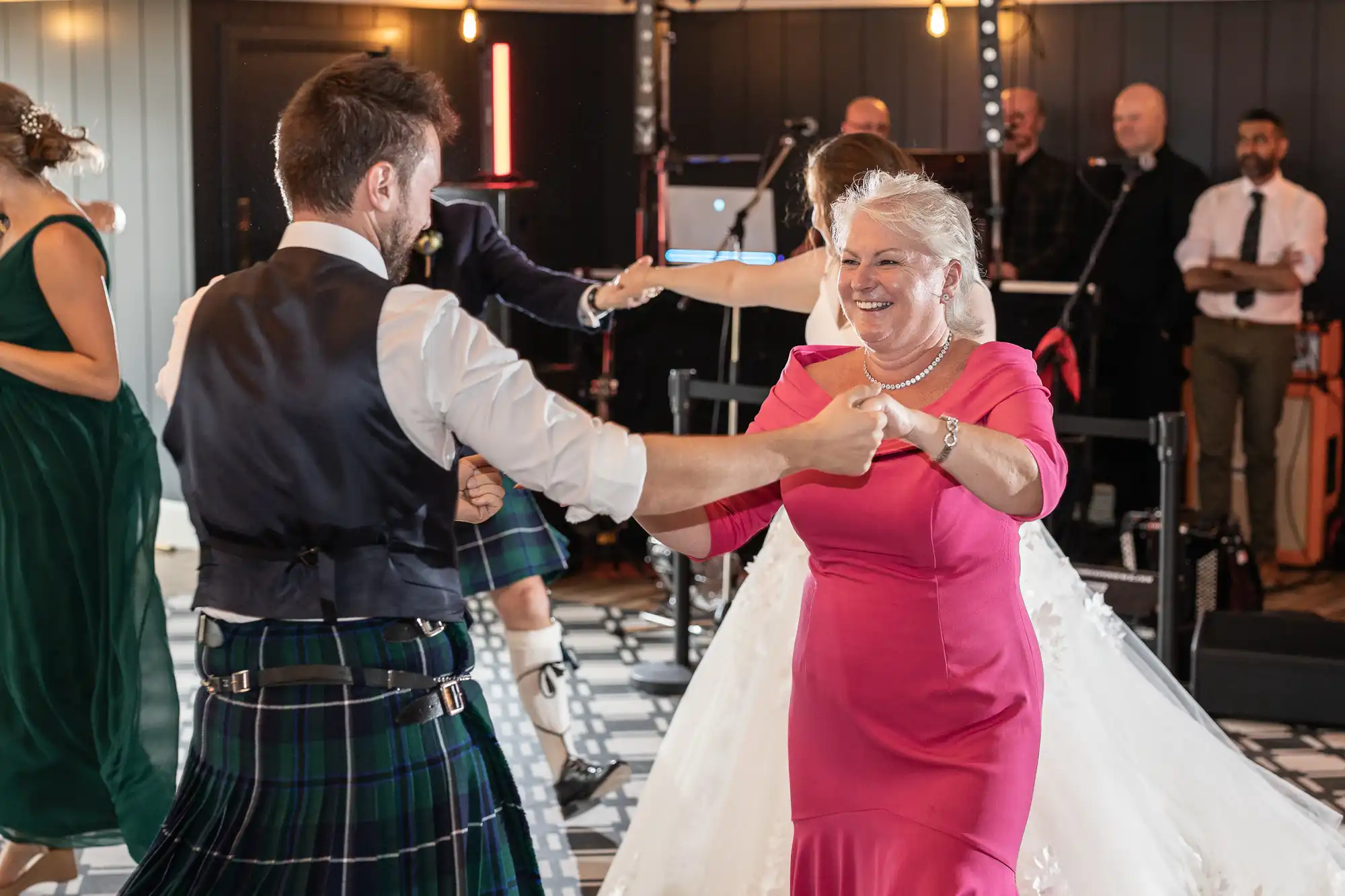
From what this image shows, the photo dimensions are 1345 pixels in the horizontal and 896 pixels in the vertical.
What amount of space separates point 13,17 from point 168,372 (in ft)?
18.4

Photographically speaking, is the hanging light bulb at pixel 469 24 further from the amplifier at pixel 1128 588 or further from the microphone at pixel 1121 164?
the amplifier at pixel 1128 588

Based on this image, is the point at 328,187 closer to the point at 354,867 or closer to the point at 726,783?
the point at 354,867

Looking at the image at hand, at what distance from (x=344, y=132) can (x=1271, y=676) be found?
3.41m

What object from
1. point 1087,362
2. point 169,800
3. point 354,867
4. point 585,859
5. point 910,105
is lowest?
point 585,859

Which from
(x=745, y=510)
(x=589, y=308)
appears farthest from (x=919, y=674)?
(x=589, y=308)

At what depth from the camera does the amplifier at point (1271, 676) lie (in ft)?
14.1

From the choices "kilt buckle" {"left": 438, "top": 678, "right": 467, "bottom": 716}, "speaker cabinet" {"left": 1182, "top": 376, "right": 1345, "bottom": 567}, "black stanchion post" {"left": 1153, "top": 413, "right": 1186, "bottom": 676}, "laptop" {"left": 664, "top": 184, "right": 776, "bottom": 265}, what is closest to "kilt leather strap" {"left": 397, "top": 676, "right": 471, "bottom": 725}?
"kilt buckle" {"left": 438, "top": 678, "right": 467, "bottom": 716}

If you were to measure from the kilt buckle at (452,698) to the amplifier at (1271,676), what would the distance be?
3028 mm

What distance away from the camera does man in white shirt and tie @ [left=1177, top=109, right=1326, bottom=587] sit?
6281mm

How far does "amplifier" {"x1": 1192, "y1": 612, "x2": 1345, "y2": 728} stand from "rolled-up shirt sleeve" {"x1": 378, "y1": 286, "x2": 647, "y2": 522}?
306 cm

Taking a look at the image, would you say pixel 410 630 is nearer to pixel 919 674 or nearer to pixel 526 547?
pixel 919 674

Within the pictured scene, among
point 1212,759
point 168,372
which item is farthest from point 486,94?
point 168,372

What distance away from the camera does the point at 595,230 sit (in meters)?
7.21

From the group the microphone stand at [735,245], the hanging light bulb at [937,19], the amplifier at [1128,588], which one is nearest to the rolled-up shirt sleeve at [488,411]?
the microphone stand at [735,245]
